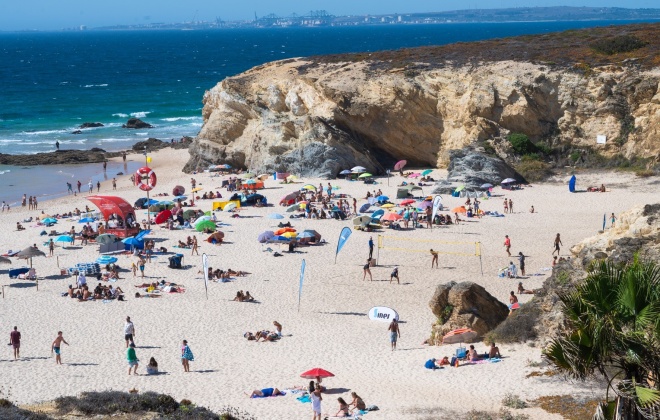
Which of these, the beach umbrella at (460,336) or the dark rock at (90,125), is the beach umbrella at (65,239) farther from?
the dark rock at (90,125)

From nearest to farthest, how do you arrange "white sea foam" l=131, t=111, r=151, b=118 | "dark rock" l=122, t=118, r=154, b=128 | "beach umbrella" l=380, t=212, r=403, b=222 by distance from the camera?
"beach umbrella" l=380, t=212, r=403, b=222 < "dark rock" l=122, t=118, r=154, b=128 < "white sea foam" l=131, t=111, r=151, b=118

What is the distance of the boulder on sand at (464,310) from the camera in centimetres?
1873

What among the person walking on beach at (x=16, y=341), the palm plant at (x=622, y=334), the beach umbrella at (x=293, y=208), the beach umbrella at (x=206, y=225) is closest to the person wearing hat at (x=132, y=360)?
the person walking on beach at (x=16, y=341)

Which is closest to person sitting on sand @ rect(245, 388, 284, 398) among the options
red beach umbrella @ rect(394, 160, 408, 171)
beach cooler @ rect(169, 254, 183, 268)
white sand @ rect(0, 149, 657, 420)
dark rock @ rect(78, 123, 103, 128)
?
white sand @ rect(0, 149, 657, 420)

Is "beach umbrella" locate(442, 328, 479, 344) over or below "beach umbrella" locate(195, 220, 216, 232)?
over

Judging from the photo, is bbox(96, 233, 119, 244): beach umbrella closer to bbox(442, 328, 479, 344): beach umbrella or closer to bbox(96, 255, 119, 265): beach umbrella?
bbox(96, 255, 119, 265): beach umbrella

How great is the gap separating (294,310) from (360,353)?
13.4 feet

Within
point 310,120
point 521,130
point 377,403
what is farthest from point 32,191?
point 377,403

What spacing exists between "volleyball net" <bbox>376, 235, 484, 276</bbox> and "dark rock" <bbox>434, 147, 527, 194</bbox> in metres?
7.41

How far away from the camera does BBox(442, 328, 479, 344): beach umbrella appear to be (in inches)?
719

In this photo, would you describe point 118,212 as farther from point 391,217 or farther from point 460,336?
point 460,336

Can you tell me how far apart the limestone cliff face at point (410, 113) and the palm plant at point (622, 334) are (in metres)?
30.3

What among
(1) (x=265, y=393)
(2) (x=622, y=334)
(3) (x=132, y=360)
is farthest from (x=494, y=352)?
(2) (x=622, y=334)

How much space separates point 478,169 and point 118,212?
48.6 ft
